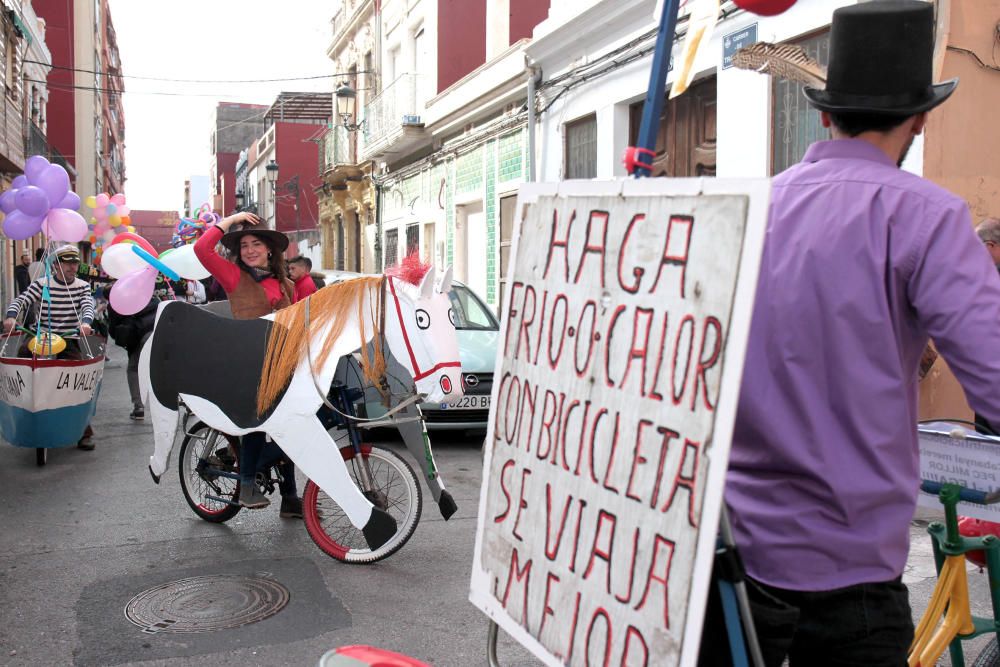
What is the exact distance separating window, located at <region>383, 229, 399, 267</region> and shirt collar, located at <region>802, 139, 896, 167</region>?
2052 cm

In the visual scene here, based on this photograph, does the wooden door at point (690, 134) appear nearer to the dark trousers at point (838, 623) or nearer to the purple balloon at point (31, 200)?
the purple balloon at point (31, 200)

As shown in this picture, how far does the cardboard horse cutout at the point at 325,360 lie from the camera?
470cm

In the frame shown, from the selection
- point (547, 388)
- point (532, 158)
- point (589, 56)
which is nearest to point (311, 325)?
point (547, 388)

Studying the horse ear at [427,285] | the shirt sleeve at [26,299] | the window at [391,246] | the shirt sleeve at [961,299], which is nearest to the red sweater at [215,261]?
the horse ear at [427,285]

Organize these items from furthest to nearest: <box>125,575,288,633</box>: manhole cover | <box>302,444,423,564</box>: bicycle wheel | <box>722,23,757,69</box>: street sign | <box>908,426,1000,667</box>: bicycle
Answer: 1. <box>722,23,757,69</box>: street sign
2. <box>302,444,423,564</box>: bicycle wheel
3. <box>125,575,288,633</box>: manhole cover
4. <box>908,426,1000,667</box>: bicycle

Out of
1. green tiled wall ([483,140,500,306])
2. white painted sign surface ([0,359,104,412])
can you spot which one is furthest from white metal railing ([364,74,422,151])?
white painted sign surface ([0,359,104,412])

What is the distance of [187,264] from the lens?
18.4 ft

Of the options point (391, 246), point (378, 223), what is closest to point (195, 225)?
point (391, 246)

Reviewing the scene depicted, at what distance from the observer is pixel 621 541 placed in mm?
1649

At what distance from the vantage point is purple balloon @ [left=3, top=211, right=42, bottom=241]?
714 cm

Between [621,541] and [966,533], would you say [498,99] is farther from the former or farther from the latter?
[621,541]

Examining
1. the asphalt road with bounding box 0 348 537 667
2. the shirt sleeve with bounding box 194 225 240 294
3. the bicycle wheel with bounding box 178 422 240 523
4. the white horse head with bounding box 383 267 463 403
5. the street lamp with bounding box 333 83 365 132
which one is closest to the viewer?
the asphalt road with bounding box 0 348 537 667

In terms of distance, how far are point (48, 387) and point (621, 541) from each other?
6.61 meters

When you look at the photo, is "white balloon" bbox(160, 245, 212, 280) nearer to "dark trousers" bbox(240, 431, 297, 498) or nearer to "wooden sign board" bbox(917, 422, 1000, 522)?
"dark trousers" bbox(240, 431, 297, 498)
